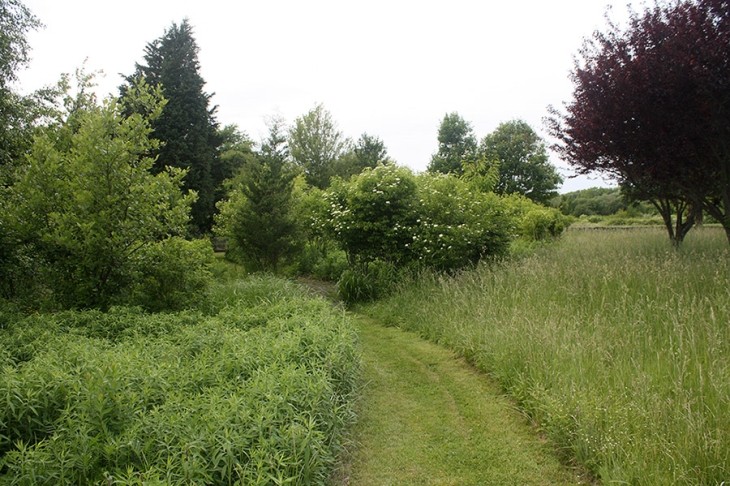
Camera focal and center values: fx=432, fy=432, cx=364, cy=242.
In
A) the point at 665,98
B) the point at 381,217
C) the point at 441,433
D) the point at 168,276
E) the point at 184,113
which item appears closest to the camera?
the point at 441,433

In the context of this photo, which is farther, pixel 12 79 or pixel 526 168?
pixel 526 168

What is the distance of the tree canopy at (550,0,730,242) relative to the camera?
5.74 metres

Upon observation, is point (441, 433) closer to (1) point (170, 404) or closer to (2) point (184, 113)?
(1) point (170, 404)

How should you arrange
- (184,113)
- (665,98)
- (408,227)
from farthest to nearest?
(184,113), (408,227), (665,98)

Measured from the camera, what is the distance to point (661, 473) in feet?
8.00

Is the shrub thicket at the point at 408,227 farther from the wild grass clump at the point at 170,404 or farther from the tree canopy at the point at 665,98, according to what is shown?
the wild grass clump at the point at 170,404

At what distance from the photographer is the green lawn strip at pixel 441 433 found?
286 centimetres

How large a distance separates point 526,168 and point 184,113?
21356 mm

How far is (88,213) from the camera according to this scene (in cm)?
516

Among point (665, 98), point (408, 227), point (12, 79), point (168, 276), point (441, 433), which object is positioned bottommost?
point (441, 433)

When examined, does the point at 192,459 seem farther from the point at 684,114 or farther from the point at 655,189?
the point at 655,189

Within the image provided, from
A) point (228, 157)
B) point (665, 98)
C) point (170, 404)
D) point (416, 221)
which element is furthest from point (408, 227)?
point (228, 157)

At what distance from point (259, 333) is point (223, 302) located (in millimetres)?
2233

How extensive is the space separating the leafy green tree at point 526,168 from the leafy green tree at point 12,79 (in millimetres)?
25548
